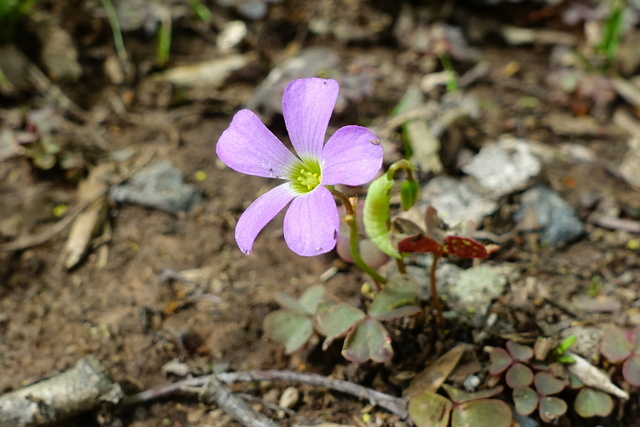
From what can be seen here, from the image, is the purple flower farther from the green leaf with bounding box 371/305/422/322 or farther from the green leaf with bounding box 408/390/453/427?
the green leaf with bounding box 408/390/453/427

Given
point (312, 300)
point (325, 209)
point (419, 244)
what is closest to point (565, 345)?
point (419, 244)

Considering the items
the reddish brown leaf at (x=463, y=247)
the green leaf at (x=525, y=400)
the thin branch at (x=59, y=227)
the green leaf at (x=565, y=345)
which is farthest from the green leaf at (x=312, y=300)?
the thin branch at (x=59, y=227)

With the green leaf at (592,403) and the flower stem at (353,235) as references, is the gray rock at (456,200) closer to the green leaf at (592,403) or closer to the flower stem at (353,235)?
the flower stem at (353,235)

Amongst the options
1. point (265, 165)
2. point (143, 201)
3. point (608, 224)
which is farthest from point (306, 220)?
point (608, 224)

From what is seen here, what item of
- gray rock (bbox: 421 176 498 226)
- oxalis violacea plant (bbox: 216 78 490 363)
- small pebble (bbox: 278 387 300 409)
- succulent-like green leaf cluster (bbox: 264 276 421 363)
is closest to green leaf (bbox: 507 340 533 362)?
oxalis violacea plant (bbox: 216 78 490 363)

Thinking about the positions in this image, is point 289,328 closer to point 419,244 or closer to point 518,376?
point 419,244
